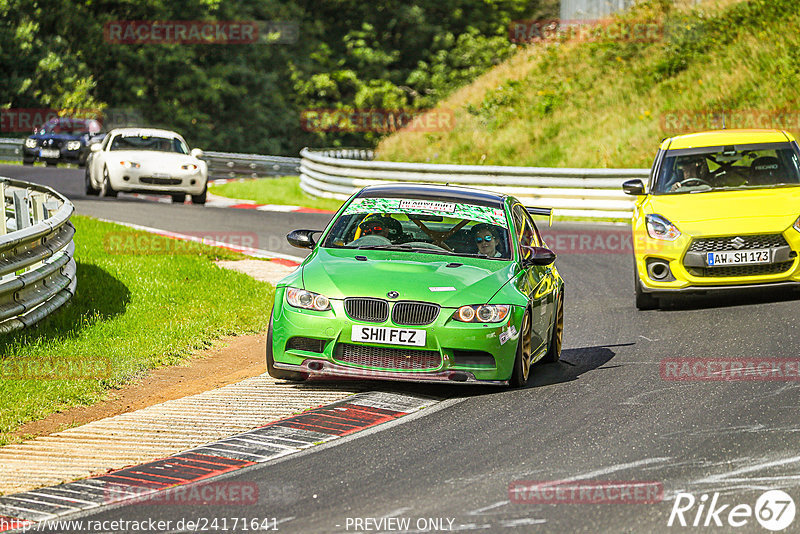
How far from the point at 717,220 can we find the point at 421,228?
392 cm

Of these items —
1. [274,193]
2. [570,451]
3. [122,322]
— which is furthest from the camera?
[274,193]

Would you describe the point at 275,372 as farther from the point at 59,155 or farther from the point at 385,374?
the point at 59,155

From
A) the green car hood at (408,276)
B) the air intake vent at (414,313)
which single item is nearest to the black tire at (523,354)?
the green car hood at (408,276)

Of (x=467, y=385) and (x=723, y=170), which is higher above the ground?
(x=723, y=170)

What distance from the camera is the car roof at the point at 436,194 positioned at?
10016 millimetres

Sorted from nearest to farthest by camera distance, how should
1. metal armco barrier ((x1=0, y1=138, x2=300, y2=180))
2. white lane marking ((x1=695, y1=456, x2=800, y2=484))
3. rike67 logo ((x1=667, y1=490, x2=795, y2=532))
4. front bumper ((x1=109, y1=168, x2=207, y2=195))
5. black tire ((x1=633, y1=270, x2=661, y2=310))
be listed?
rike67 logo ((x1=667, y1=490, x2=795, y2=532)) < white lane marking ((x1=695, y1=456, x2=800, y2=484)) < black tire ((x1=633, y1=270, x2=661, y2=310)) < front bumper ((x1=109, y1=168, x2=207, y2=195)) < metal armco barrier ((x1=0, y1=138, x2=300, y2=180))

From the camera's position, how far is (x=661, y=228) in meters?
12.7

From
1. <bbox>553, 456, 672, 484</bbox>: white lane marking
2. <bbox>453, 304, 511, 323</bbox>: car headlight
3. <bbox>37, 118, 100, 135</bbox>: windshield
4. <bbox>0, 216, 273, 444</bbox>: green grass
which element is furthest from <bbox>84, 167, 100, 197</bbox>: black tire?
<bbox>553, 456, 672, 484</bbox>: white lane marking

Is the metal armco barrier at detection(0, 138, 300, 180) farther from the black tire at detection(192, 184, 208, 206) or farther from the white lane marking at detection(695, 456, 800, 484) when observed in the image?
the white lane marking at detection(695, 456, 800, 484)

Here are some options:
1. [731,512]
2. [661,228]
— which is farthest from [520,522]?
[661,228]

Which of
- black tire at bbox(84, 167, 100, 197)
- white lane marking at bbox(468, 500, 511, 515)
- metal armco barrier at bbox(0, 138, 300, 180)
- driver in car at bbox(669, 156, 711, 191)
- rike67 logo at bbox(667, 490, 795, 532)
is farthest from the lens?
metal armco barrier at bbox(0, 138, 300, 180)

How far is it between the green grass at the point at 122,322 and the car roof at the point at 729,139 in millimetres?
4983

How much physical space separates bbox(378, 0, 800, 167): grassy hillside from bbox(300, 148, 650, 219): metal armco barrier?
3462 millimetres

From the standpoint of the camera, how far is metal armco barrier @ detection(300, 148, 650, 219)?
80.3ft
